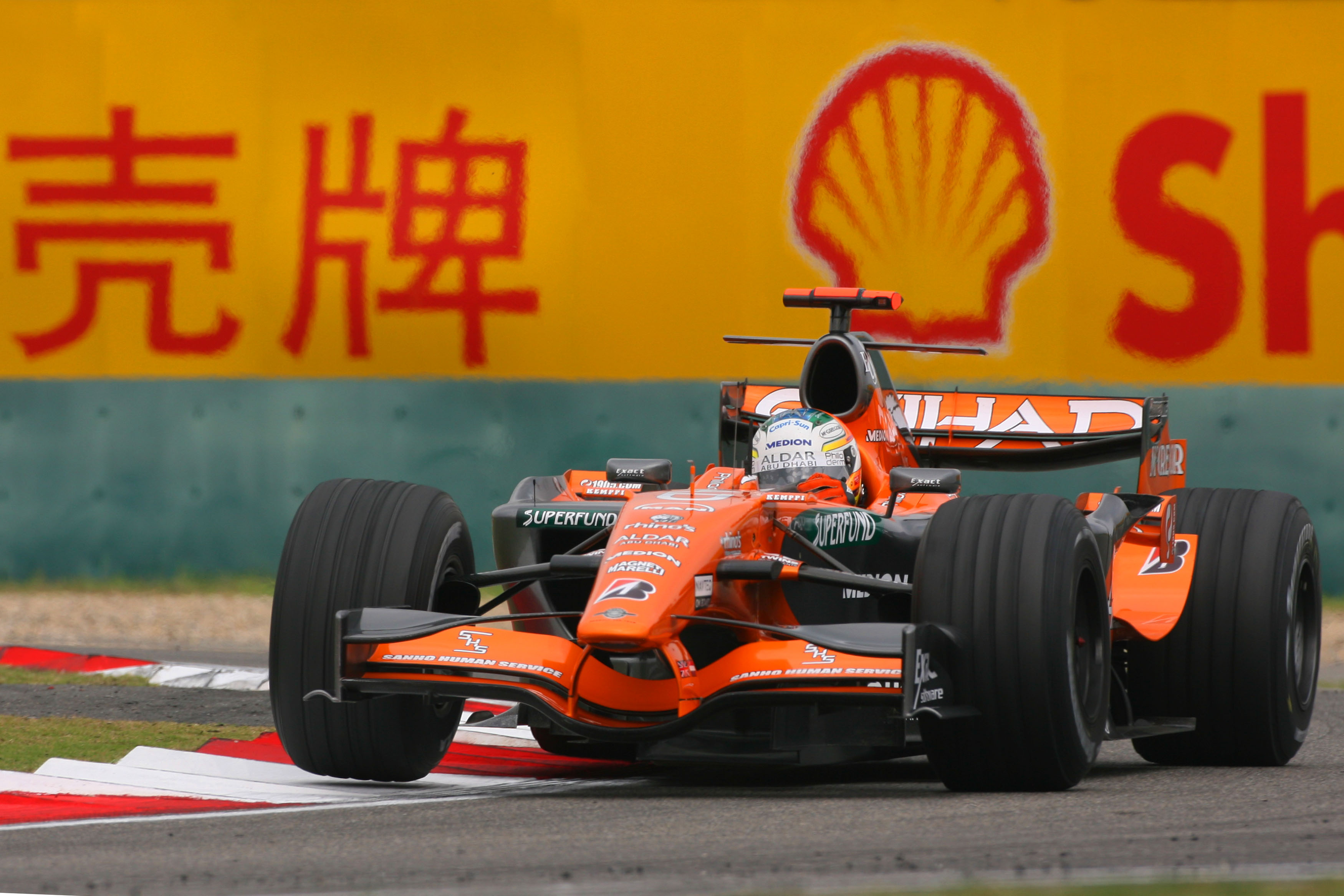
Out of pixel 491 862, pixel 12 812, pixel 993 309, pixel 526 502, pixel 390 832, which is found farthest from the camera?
pixel 993 309

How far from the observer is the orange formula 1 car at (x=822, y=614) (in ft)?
21.1

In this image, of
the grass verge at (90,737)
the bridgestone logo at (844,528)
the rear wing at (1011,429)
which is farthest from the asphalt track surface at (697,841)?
the rear wing at (1011,429)

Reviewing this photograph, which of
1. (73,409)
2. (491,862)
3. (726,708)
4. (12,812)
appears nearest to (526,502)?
(726,708)

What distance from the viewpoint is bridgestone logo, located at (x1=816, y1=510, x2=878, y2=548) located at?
722cm

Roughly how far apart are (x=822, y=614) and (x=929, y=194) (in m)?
6.51

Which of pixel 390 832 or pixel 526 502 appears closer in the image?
pixel 390 832

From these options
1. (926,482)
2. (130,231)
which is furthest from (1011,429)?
(130,231)

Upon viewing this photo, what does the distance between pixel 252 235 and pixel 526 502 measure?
21.1 ft

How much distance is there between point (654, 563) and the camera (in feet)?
21.4

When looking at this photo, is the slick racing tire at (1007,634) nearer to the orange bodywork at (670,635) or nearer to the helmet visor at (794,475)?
the orange bodywork at (670,635)

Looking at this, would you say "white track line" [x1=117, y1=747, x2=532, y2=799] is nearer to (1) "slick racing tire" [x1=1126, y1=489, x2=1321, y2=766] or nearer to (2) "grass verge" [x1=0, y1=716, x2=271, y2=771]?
(2) "grass verge" [x1=0, y1=716, x2=271, y2=771]

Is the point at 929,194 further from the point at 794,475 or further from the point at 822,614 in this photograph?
the point at 822,614

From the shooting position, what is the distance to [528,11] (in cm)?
1369

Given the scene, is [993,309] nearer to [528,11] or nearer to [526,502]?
[528,11]
